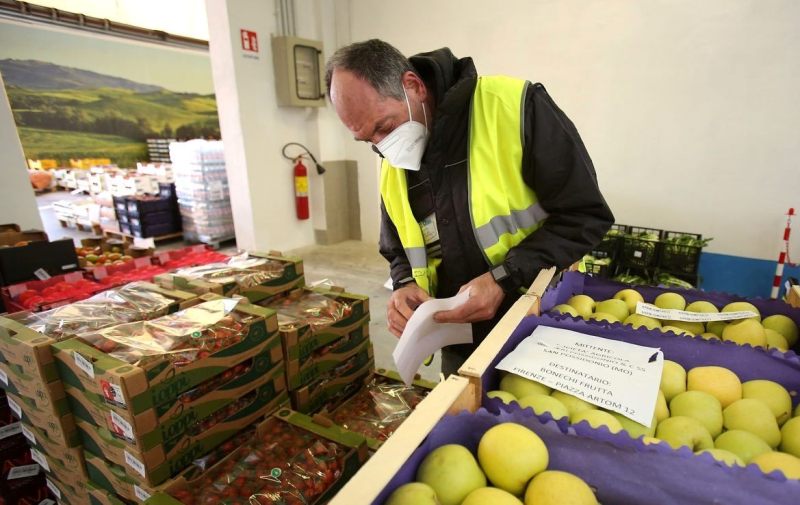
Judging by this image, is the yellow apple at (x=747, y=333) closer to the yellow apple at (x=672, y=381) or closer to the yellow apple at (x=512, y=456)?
the yellow apple at (x=672, y=381)

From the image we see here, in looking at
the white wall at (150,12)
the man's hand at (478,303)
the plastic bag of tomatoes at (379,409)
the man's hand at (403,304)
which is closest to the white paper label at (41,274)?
the plastic bag of tomatoes at (379,409)

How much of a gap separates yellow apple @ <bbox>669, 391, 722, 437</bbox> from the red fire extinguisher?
201 inches

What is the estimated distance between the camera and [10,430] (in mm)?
1925

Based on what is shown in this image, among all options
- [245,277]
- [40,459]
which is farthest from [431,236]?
[40,459]

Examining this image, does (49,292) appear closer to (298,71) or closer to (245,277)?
(245,277)

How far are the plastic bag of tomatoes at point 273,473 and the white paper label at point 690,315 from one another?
0.98 m

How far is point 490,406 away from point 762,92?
384 centimetres

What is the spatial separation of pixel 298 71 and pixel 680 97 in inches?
156

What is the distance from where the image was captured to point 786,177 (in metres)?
3.20

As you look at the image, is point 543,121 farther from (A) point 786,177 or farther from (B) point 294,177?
(B) point 294,177

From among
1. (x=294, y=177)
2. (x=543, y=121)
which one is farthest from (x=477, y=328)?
(x=294, y=177)

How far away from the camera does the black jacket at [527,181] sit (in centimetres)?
118

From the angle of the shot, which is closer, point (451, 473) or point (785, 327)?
point (451, 473)

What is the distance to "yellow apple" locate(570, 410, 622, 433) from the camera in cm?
64
